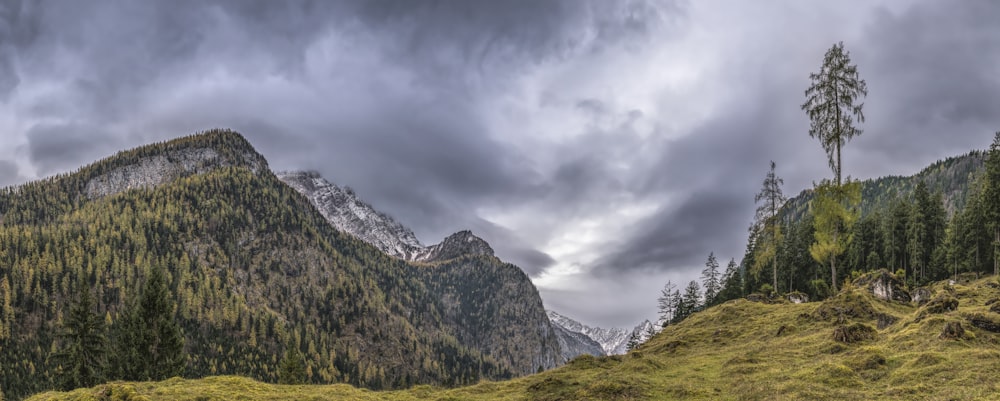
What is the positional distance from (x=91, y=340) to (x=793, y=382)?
227ft

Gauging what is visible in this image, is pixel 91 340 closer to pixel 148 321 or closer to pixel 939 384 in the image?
pixel 148 321

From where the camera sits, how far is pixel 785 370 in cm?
3195

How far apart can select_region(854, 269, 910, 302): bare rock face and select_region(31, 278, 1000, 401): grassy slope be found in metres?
3.35

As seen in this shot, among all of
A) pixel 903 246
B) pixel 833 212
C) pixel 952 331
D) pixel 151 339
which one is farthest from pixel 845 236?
pixel 151 339

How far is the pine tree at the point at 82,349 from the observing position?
5166 cm

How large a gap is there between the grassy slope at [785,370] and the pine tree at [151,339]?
2434cm

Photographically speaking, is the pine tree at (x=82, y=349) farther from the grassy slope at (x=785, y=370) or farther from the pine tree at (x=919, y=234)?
the pine tree at (x=919, y=234)

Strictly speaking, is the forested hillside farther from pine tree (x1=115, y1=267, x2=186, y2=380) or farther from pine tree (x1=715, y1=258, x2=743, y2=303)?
pine tree (x1=115, y1=267, x2=186, y2=380)

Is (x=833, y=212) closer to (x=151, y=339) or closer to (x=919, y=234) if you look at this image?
(x=919, y=234)

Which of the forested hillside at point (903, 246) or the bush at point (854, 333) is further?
the forested hillside at point (903, 246)

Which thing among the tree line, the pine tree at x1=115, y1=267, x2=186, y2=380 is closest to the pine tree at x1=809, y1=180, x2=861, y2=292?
the tree line

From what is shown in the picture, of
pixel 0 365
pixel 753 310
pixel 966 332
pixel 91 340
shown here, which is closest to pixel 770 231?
pixel 753 310

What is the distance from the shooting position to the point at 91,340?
53.8 metres

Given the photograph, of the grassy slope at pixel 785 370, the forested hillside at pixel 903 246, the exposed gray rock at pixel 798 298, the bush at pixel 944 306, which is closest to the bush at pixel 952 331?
the grassy slope at pixel 785 370
